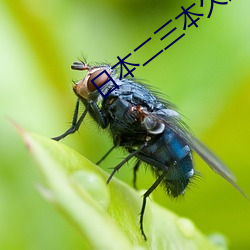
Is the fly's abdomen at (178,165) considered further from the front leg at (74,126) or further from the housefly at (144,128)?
the front leg at (74,126)

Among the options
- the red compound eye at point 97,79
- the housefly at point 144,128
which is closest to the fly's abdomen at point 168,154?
the housefly at point 144,128

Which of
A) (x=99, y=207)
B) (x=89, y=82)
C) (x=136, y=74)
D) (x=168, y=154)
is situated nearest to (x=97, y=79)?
(x=89, y=82)

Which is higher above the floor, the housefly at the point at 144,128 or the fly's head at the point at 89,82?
the fly's head at the point at 89,82

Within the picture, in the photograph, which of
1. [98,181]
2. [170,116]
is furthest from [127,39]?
[98,181]

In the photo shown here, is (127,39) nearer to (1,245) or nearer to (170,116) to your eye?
(170,116)

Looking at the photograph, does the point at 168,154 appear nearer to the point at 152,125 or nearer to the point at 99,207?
the point at 152,125
